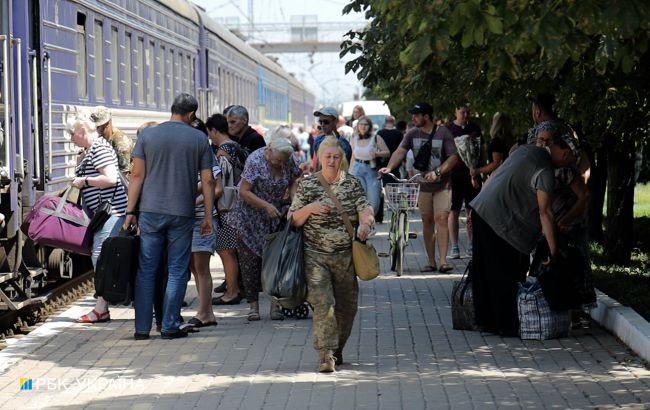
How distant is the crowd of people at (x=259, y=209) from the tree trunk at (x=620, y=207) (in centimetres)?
541

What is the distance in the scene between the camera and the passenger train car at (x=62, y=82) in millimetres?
11148

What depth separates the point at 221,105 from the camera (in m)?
27.7

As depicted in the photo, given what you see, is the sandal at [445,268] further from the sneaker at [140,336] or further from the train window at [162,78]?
the train window at [162,78]

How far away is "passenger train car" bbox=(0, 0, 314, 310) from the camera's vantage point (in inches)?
439

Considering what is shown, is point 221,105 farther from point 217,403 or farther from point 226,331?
point 217,403

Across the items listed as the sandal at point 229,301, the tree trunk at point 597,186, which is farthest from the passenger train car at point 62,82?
the tree trunk at point 597,186

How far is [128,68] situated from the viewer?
17.4 m

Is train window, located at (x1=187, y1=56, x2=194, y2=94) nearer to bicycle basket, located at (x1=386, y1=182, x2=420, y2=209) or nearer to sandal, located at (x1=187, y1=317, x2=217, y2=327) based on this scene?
bicycle basket, located at (x1=386, y1=182, x2=420, y2=209)

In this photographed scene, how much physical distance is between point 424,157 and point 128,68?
4166 mm

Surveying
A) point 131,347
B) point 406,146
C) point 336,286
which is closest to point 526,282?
point 336,286

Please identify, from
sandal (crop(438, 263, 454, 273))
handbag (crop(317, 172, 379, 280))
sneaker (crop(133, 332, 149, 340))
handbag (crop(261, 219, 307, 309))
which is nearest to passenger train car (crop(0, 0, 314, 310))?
sneaker (crop(133, 332, 149, 340))

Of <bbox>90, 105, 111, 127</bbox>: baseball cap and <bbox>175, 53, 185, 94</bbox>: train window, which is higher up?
<bbox>175, 53, 185, 94</bbox>: train window

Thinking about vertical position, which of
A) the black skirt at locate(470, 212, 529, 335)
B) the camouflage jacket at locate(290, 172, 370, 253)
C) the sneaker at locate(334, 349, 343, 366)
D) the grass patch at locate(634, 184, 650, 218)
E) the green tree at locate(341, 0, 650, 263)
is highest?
the green tree at locate(341, 0, 650, 263)

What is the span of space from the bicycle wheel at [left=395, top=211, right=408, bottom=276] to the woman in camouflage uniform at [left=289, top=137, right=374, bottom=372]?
242 inches
